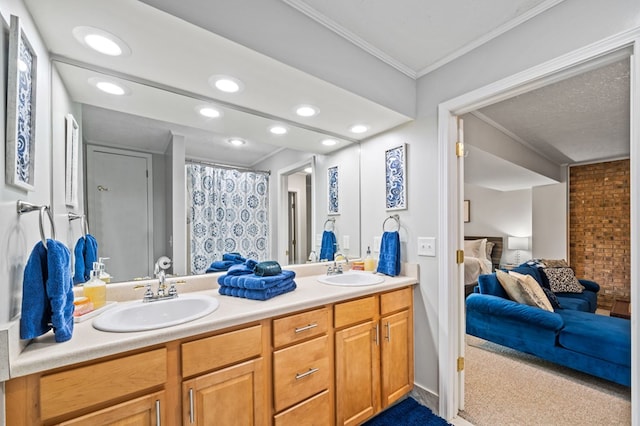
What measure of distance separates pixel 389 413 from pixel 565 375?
172 cm

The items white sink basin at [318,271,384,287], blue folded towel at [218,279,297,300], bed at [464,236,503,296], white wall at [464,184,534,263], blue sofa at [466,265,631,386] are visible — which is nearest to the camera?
blue folded towel at [218,279,297,300]

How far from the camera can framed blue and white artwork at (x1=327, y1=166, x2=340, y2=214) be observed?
97.2 inches

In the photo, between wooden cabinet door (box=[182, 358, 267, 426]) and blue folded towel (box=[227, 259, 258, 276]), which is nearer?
wooden cabinet door (box=[182, 358, 267, 426])

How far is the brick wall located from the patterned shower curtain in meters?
5.58

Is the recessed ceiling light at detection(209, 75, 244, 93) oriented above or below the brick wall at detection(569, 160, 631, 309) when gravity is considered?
above

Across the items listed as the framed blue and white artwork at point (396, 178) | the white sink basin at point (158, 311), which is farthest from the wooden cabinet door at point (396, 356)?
the white sink basin at point (158, 311)

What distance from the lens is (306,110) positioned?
1.91 m

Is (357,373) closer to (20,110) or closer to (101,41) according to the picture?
(20,110)

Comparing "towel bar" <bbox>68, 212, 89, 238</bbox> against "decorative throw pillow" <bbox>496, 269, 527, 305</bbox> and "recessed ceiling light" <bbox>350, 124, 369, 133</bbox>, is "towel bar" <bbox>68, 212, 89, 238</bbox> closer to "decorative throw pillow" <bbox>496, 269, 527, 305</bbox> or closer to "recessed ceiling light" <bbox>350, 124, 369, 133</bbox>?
"recessed ceiling light" <bbox>350, 124, 369, 133</bbox>

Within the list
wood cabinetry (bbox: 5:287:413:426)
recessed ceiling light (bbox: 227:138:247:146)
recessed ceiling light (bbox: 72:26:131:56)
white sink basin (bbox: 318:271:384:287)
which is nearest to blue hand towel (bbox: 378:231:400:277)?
white sink basin (bbox: 318:271:384:287)

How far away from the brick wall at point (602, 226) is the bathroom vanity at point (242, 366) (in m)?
4.81

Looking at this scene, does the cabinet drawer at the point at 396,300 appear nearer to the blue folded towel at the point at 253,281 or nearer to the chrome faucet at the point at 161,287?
the blue folded towel at the point at 253,281

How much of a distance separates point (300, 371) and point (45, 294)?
1071 millimetres

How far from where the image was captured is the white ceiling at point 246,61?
1146mm
